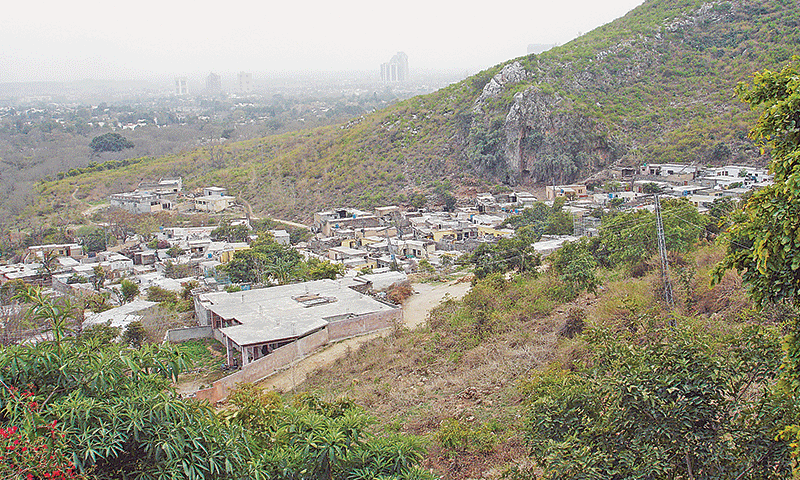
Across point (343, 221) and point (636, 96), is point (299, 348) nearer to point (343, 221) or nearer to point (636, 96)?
point (343, 221)

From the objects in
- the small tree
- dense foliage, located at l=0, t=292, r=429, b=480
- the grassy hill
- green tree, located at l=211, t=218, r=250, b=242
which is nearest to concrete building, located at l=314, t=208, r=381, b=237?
green tree, located at l=211, t=218, r=250, b=242

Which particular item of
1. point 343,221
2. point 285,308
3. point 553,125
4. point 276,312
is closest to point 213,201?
point 343,221

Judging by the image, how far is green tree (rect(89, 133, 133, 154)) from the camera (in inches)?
2275

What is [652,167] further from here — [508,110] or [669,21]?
[669,21]

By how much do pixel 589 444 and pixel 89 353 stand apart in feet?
11.7

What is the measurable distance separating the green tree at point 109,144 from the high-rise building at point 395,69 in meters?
139

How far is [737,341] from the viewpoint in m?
4.66

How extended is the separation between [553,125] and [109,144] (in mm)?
40303

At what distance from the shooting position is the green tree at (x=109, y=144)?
57781 millimetres

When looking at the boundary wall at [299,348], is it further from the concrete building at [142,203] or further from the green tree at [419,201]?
the concrete building at [142,203]

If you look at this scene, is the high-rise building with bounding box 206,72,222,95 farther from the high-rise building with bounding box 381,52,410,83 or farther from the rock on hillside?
the rock on hillside

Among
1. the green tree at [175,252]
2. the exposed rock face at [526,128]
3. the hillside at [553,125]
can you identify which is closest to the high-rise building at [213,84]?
the hillside at [553,125]

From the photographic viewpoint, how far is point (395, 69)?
628 ft

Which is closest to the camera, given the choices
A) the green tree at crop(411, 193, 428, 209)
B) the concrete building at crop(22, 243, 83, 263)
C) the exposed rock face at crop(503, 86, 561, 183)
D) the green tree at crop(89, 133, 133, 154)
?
the concrete building at crop(22, 243, 83, 263)
